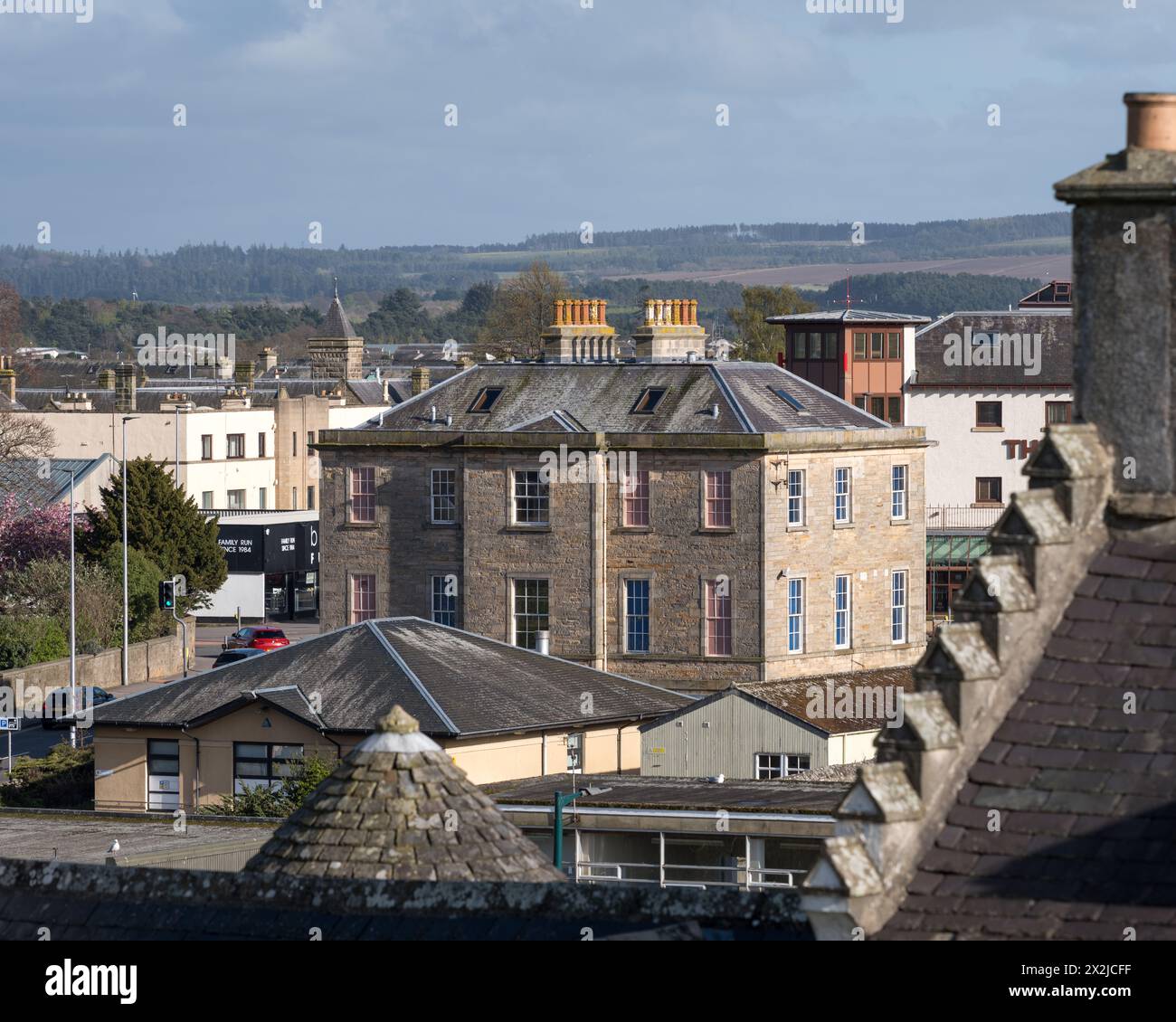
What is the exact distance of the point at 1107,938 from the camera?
34.0 ft

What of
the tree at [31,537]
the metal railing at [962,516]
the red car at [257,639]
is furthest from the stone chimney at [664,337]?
the metal railing at [962,516]

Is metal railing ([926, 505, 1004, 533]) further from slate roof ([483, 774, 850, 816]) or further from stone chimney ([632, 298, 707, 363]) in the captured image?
slate roof ([483, 774, 850, 816])

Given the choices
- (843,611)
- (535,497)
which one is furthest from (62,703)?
(843,611)

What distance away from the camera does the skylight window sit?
68.6m

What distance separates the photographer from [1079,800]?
1073 centimetres

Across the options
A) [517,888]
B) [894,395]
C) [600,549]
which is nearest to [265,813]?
[600,549]

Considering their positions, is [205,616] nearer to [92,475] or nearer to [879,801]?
[92,475]

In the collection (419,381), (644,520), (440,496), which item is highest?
(419,381)

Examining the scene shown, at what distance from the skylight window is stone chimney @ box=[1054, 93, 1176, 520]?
56.9m

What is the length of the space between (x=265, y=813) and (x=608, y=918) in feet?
100

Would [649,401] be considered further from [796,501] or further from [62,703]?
[62,703]

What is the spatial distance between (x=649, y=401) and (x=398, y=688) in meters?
21.5

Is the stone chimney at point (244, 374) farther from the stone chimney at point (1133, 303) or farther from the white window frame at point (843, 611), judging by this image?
the stone chimney at point (1133, 303)
